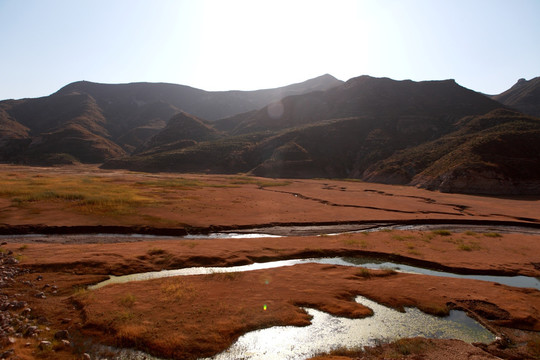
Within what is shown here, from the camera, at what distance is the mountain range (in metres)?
69.9

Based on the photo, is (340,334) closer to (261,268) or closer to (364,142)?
(261,268)

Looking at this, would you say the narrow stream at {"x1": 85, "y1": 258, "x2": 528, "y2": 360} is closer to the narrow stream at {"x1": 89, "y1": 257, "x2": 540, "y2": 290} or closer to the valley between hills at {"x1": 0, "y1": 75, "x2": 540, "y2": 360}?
the valley between hills at {"x1": 0, "y1": 75, "x2": 540, "y2": 360}

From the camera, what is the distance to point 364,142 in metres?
125

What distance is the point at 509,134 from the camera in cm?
7700

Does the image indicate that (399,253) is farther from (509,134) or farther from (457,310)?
(509,134)

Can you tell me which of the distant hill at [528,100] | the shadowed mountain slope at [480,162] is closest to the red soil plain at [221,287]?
the shadowed mountain slope at [480,162]

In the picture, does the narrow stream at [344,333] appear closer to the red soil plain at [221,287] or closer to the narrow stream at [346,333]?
the narrow stream at [346,333]

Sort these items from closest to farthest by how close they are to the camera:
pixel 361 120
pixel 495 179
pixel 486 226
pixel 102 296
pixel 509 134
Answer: pixel 102 296 → pixel 486 226 → pixel 495 179 → pixel 509 134 → pixel 361 120

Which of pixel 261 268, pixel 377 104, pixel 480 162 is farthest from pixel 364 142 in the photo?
pixel 261 268

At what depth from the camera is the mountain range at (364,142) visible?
69875 millimetres

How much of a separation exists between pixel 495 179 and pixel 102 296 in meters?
75.5

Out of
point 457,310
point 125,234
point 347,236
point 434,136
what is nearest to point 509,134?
point 434,136

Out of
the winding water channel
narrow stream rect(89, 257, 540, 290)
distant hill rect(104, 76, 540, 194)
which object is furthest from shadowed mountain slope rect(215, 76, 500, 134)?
the winding water channel

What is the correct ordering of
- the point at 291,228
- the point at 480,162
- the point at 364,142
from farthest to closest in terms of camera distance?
the point at 364,142 → the point at 480,162 → the point at 291,228
